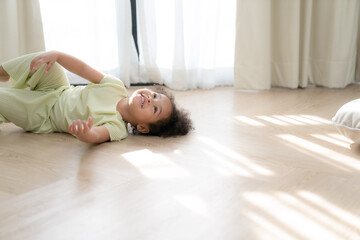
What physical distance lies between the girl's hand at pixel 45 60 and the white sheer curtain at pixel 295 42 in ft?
4.01

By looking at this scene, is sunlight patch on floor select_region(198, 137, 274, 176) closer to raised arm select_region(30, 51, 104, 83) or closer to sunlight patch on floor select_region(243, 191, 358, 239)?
sunlight patch on floor select_region(243, 191, 358, 239)

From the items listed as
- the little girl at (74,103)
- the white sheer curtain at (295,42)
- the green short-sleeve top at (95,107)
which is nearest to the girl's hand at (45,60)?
the little girl at (74,103)

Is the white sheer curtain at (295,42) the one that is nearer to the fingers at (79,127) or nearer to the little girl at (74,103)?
the little girl at (74,103)

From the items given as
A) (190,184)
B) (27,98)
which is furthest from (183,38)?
(190,184)

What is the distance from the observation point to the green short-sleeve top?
1.61 metres

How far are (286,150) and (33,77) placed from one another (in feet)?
3.29

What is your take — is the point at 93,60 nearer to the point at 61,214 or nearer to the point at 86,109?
the point at 86,109

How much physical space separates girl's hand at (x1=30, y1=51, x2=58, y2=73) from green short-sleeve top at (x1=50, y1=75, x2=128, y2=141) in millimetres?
148

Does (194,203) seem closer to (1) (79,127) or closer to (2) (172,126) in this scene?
(1) (79,127)

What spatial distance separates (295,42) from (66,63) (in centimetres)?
143

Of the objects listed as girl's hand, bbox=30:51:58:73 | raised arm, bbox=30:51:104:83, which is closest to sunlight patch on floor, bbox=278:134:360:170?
Answer: raised arm, bbox=30:51:104:83

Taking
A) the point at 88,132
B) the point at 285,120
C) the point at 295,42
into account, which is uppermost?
the point at 295,42

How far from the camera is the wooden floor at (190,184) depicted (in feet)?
3.09

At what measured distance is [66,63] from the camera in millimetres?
1706
